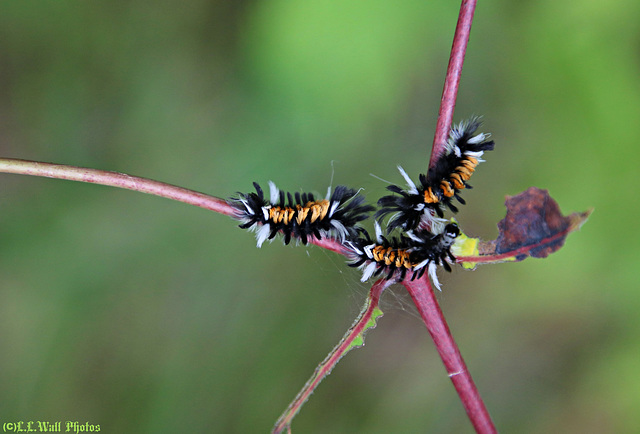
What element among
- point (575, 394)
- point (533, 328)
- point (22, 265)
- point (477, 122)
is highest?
point (22, 265)

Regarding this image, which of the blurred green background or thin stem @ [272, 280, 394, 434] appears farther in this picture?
the blurred green background

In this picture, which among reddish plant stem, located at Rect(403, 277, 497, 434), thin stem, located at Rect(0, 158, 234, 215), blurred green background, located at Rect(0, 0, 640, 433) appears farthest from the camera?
blurred green background, located at Rect(0, 0, 640, 433)

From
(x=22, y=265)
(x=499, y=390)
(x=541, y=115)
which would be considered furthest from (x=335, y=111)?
(x=22, y=265)

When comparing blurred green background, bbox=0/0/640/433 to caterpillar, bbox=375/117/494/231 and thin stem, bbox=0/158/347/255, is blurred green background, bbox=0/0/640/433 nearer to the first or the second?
caterpillar, bbox=375/117/494/231

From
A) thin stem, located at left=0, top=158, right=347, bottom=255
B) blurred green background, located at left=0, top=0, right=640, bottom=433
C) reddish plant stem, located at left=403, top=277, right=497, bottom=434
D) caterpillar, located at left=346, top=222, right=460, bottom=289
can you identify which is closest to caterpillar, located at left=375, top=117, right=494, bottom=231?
caterpillar, located at left=346, top=222, right=460, bottom=289

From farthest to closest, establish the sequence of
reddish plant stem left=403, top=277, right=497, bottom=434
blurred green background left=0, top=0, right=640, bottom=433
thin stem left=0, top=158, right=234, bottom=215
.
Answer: blurred green background left=0, top=0, right=640, bottom=433, reddish plant stem left=403, top=277, right=497, bottom=434, thin stem left=0, top=158, right=234, bottom=215

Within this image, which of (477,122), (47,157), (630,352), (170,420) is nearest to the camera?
(477,122)

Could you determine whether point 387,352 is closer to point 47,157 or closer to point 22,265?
point 22,265
